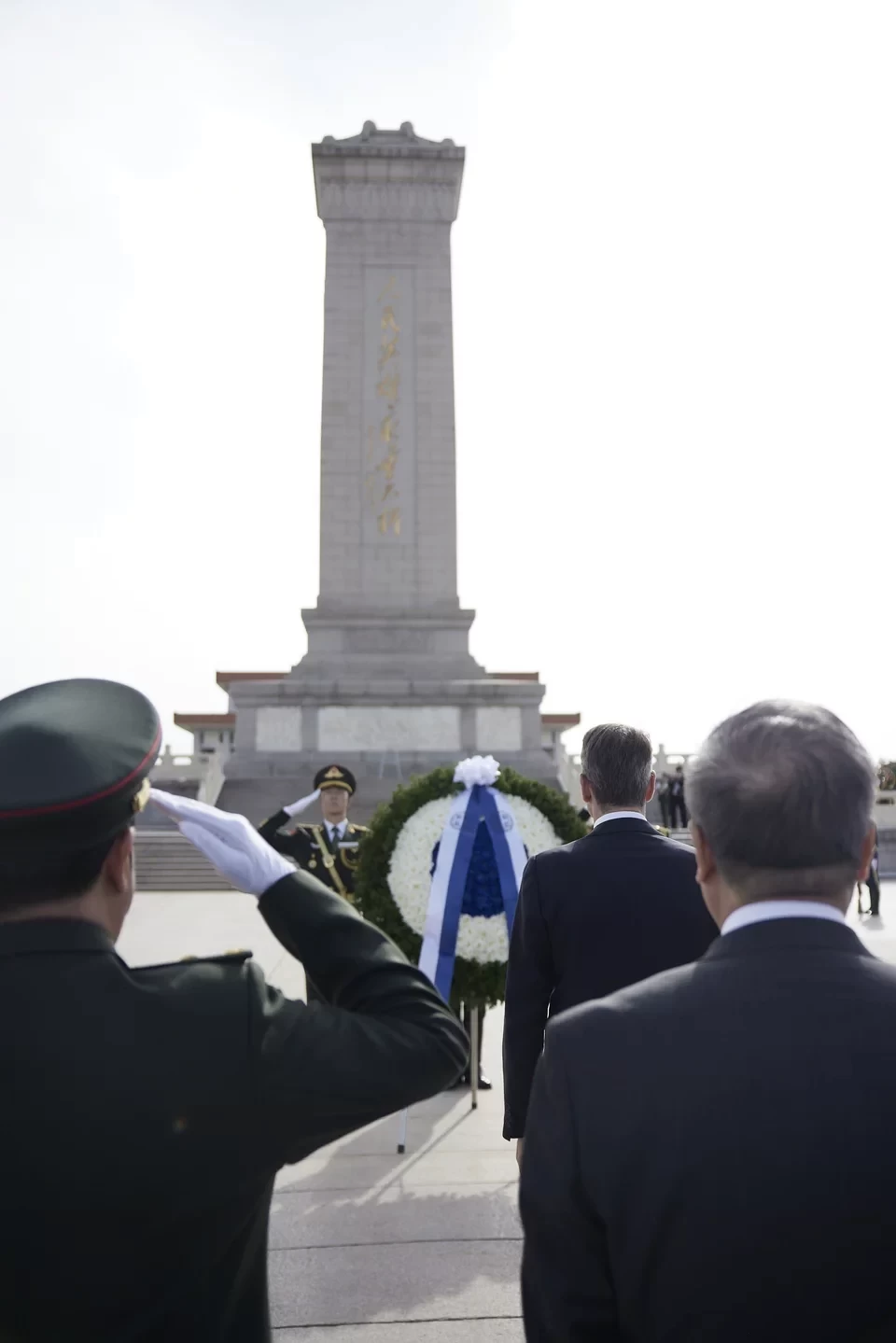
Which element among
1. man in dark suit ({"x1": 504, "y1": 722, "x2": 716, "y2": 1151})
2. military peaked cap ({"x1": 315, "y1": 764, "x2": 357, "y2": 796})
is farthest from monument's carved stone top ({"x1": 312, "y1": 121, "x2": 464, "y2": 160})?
man in dark suit ({"x1": 504, "y1": 722, "x2": 716, "y2": 1151})

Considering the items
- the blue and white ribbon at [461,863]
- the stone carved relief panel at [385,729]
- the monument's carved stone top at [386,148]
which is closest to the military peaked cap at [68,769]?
the blue and white ribbon at [461,863]

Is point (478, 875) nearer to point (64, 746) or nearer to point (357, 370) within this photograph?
point (64, 746)

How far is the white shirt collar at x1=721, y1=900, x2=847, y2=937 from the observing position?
139cm

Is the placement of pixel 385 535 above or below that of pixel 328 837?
above

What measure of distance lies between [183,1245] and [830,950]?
0.87m

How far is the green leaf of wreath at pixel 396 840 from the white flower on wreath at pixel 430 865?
42 millimetres

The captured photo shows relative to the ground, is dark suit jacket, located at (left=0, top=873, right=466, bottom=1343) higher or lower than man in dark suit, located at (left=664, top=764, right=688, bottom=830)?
higher

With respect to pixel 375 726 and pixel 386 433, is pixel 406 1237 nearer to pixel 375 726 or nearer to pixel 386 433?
pixel 375 726

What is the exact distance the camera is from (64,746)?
1.45 m

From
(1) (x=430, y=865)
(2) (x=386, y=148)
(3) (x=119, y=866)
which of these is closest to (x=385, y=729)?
(2) (x=386, y=148)

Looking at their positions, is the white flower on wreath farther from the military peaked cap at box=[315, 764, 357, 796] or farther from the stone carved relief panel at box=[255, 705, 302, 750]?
the stone carved relief panel at box=[255, 705, 302, 750]

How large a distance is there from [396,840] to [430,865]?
0.89 ft

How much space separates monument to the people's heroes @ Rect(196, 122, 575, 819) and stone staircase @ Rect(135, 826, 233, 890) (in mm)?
2494

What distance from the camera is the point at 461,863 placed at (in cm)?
513
